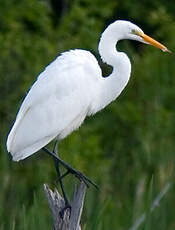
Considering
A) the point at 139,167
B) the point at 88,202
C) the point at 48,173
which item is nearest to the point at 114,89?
the point at 88,202

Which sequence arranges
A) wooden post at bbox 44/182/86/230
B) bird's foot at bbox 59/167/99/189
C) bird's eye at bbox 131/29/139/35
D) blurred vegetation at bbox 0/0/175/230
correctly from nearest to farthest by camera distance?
wooden post at bbox 44/182/86/230 → bird's foot at bbox 59/167/99/189 → bird's eye at bbox 131/29/139/35 → blurred vegetation at bbox 0/0/175/230

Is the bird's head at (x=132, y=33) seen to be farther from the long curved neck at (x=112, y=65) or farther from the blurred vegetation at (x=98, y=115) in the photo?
the blurred vegetation at (x=98, y=115)

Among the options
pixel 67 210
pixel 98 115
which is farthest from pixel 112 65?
pixel 98 115

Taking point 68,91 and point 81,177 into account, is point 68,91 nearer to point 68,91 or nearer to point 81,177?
point 68,91

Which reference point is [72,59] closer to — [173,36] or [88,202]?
[88,202]

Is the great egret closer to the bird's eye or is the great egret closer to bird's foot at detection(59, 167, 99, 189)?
the bird's eye

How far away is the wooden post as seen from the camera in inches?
137

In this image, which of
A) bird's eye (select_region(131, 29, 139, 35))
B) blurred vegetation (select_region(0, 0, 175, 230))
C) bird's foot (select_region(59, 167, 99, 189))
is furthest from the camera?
blurred vegetation (select_region(0, 0, 175, 230))

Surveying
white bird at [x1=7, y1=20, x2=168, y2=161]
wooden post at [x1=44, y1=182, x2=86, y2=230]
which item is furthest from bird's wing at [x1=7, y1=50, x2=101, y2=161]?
wooden post at [x1=44, y1=182, x2=86, y2=230]

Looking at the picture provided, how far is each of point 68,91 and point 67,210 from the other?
28.8 inches

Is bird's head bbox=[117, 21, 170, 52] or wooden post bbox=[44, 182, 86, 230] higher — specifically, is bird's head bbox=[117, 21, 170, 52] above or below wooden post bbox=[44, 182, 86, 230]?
above

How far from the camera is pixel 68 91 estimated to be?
4.12m

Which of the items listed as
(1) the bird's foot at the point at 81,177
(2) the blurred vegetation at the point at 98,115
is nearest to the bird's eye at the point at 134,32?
(1) the bird's foot at the point at 81,177

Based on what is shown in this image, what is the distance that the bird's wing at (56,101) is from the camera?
4.00 metres
